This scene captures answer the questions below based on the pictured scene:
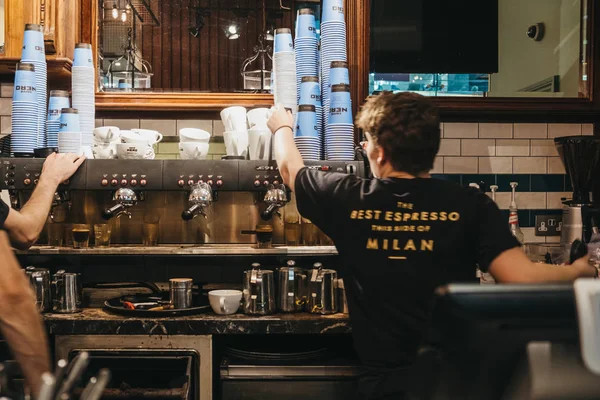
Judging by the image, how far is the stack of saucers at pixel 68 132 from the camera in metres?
2.62

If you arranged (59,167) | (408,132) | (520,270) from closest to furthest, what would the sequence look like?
(520,270) → (408,132) → (59,167)

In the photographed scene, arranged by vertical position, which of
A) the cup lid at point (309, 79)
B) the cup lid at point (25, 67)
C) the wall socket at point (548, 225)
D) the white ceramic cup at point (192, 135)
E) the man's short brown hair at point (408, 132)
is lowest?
the wall socket at point (548, 225)

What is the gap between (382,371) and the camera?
175 centimetres

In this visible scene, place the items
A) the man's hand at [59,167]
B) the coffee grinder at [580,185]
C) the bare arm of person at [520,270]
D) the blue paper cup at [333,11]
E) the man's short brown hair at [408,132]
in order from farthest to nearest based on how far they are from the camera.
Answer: the coffee grinder at [580,185] < the blue paper cup at [333,11] < the man's hand at [59,167] < the man's short brown hair at [408,132] < the bare arm of person at [520,270]

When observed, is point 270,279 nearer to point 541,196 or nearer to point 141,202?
point 141,202

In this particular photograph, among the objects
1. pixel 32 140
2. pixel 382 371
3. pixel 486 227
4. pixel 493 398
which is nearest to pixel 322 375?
pixel 382 371

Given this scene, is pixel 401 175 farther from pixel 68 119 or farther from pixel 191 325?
pixel 68 119

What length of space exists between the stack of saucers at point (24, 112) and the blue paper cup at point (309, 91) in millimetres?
1093

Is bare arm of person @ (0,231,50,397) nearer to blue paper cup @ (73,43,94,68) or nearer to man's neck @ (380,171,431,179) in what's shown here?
man's neck @ (380,171,431,179)

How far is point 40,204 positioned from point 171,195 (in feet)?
2.16

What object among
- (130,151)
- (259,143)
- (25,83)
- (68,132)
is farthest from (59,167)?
(259,143)

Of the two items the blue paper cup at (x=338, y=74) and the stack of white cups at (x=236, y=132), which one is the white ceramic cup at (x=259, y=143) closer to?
the stack of white cups at (x=236, y=132)

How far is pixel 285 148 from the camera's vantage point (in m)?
2.23

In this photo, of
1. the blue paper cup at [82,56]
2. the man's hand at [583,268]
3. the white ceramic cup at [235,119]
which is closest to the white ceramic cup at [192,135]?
the white ceramic cup at [235,119]
